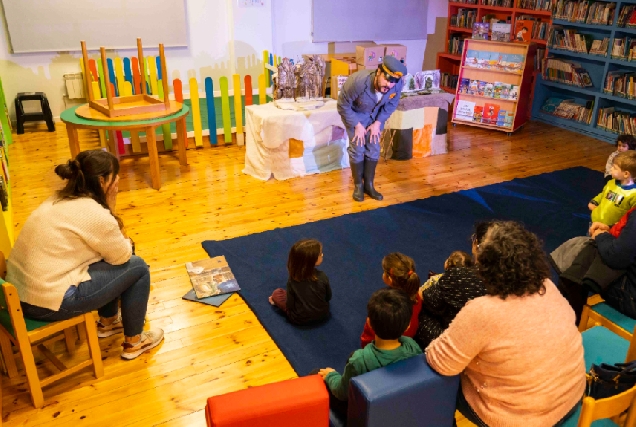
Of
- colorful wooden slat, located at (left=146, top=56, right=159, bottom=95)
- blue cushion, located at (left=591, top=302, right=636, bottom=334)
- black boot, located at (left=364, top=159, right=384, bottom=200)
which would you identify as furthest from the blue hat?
colorful wooden slat, located at (left=146, top=56, right=159, bottom=95)

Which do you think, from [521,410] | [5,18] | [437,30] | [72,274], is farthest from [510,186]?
[5,18]

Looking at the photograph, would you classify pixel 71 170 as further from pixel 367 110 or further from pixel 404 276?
pixel 367 110

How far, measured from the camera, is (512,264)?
171 cm

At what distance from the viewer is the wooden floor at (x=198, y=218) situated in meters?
2.59

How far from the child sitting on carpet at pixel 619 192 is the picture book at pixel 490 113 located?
153 inches

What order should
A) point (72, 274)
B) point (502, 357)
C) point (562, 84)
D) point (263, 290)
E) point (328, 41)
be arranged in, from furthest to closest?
point (328, 41)
point (562, 84)
point (263, 290)
point (72, 274)
point (502, 357)

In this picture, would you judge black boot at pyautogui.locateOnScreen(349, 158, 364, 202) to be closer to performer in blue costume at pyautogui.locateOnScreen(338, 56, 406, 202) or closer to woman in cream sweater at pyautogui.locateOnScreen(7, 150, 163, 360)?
performer in blue costume at pyautogui.locateOnScreen(338, 56, 406, 202)

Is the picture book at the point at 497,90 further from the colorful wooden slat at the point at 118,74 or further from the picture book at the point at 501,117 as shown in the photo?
the colorful wooden slat at the point at 118,74

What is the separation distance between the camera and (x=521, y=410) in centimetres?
174

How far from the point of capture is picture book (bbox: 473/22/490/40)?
22.2 ft

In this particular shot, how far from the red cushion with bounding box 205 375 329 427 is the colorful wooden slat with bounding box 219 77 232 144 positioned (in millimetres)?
4610

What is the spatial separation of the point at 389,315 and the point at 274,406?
0.50 m

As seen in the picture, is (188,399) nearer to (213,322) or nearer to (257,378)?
(257,378)

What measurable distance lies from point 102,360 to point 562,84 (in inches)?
253
